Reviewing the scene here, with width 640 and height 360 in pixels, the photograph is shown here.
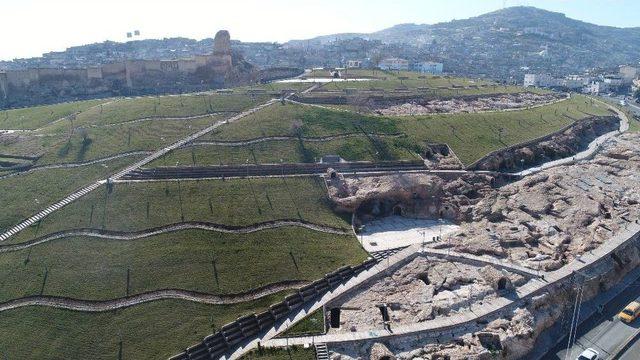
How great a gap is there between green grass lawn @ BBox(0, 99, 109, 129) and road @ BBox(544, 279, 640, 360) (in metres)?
73.6

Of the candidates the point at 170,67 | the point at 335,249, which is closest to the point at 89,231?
the point at 335,249

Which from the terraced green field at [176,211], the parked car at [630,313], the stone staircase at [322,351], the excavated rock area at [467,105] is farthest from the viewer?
the excavated rock area at [467,105]

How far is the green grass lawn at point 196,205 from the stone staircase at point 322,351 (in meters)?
15.6

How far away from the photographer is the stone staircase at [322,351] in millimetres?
28820

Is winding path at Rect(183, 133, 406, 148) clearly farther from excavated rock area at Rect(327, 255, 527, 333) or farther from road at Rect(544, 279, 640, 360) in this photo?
road at Rect(544, 279, 640, 360)

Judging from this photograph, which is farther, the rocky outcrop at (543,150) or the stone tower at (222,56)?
the stone tower at (222,56)

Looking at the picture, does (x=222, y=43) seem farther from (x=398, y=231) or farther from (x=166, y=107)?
(x=398, y=231)

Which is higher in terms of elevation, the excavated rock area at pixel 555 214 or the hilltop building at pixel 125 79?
the hilltop building at pixel 125 79

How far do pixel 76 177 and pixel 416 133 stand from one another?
43711 millimetres

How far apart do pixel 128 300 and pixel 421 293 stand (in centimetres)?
2255

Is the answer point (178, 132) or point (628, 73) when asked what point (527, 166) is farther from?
point (628, 73)

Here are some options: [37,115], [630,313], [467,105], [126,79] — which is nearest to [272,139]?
[630,313]

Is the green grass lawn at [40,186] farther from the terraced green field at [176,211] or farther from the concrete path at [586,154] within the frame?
the concrete path at [586,154]

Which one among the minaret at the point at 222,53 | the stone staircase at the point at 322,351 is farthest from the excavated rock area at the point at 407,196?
the minaret at the point at 222,53
